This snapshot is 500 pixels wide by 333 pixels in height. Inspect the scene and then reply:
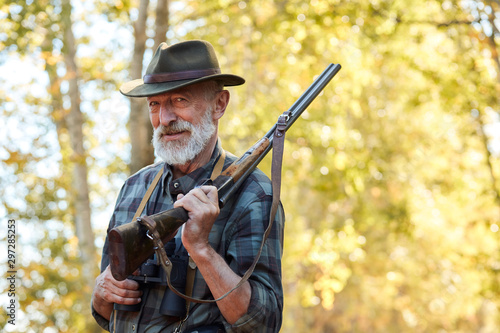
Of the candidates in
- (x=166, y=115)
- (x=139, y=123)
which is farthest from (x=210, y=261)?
(x=139, y=123)

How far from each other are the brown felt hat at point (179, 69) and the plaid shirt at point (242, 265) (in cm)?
47

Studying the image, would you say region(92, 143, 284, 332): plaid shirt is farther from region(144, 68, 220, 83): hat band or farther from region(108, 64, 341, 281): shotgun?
region(144, 68, 220, 83): hat band

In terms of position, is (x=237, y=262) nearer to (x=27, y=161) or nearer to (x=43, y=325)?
(x=27, y=161)

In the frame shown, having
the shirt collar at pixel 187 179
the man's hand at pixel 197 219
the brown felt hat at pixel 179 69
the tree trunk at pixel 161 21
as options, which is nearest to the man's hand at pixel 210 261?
the man's hand at pixel 197 219

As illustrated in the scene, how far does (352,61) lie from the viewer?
10336 millimetres

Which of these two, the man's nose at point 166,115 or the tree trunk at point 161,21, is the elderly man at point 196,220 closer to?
the man's nose at point 166,115

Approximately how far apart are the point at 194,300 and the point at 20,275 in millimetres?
9508

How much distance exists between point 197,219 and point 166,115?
0.71 meters

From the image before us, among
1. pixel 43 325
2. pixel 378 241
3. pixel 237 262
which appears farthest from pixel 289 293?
pixel 237 262

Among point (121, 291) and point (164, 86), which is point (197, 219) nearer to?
point (121, 291)

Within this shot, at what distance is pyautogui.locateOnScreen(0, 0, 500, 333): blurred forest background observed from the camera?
923cm

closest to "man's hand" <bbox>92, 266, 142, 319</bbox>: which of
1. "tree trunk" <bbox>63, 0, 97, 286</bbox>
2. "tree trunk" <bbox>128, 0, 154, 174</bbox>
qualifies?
"tree trunk" <bbox>128, 0, 154, 174</bbox>

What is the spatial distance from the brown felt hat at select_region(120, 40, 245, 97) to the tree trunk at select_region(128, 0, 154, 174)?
3669 mm

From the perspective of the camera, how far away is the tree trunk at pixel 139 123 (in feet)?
22.0
